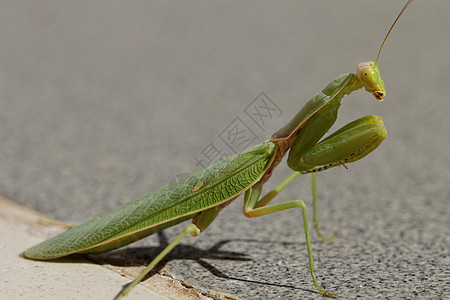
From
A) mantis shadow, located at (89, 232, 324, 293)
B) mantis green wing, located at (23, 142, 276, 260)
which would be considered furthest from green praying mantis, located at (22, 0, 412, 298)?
mantis shadow, located at (89, 232, 324, 293)

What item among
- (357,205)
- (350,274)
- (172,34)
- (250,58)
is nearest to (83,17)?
(172,34)

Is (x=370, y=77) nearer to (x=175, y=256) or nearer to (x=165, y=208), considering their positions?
(x=165, y=208)

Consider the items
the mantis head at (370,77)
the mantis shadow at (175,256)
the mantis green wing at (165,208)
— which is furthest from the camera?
the mantis shadow at (175,256)

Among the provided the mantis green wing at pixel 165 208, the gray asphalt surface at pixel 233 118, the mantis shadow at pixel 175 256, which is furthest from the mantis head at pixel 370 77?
the mantis shadow at pixel 175 256

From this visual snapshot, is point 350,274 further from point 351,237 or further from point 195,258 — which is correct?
point 195,258

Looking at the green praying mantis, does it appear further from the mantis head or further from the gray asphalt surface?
the gray asphalt surface

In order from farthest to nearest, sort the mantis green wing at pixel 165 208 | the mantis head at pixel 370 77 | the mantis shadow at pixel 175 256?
the mantis shadow at pixel 175 256, the mantis green wing at pixel 165 208, the mantis head at pixel 370 77

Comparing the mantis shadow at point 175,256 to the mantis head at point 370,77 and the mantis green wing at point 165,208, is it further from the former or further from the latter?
the mantis head at point 370,77

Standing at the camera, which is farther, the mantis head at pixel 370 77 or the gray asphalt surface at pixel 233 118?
the gray asphalt surface at pixel 233 118
